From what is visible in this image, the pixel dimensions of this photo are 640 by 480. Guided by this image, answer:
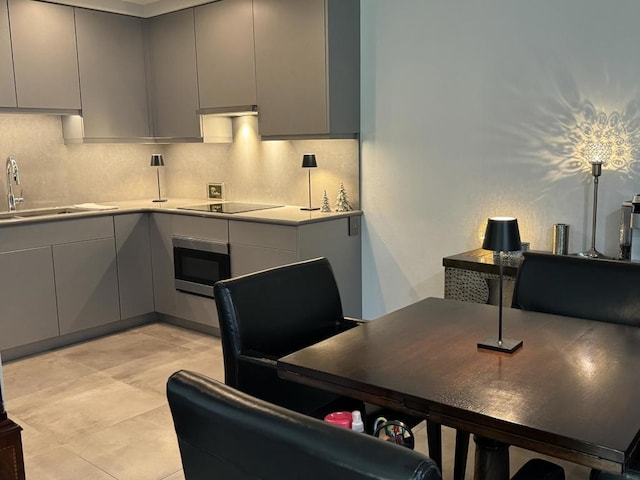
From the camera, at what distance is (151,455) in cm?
277

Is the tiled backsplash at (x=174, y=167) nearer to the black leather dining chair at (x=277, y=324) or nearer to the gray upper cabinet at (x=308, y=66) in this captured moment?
the gray upper cabinet at (x=308, y=66)

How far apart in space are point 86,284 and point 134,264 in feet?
1.32

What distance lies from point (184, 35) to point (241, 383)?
10.9ft

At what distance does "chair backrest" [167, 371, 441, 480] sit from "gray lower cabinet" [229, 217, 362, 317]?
2690mm

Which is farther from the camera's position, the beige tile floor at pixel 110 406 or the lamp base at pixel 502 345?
the beige tile floor at pixel 110 406

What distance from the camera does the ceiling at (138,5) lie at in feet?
14.9

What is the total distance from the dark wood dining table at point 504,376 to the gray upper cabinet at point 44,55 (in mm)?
3329

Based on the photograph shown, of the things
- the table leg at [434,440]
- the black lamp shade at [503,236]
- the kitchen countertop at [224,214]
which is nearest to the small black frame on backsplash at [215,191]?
the kitchen countertop at [224,214]

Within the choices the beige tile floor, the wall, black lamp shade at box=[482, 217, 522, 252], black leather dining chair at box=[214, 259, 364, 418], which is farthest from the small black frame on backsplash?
black lamp shade at box=[482, 217, 522, 252]

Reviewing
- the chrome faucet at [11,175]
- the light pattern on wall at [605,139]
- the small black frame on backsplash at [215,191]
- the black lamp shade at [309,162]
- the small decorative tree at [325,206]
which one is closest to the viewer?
the light pattern on wall at [605,139]

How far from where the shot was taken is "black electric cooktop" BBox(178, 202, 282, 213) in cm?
442

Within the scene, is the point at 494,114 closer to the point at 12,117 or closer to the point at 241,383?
the point at 241,383

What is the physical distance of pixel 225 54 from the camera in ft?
14.5

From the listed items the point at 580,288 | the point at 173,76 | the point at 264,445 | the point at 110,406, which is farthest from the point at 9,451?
the point at 173,76
